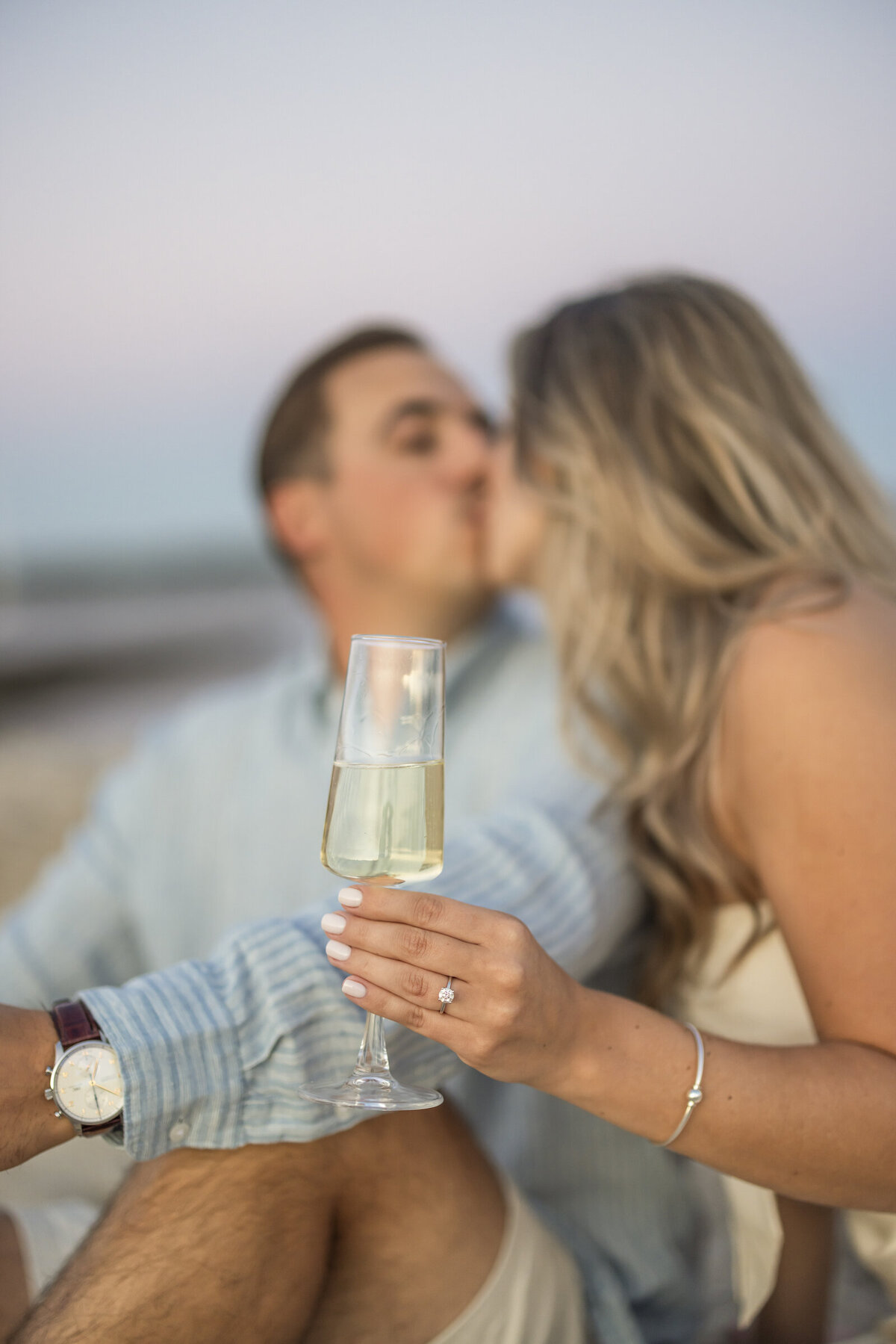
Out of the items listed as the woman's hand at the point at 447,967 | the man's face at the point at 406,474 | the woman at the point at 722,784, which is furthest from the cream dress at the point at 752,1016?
the man's face at the point at 406,474

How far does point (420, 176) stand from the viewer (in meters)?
5.13

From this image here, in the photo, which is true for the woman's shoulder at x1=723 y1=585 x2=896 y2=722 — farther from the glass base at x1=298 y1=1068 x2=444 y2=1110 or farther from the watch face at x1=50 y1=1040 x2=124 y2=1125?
the watch face at x1=50 y1=1040 x2=124 y2=1125

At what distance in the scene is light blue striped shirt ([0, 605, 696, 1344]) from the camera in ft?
4.34

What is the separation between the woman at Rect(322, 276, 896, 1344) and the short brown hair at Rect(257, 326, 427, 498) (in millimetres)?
1128

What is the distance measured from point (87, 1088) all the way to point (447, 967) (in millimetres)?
512

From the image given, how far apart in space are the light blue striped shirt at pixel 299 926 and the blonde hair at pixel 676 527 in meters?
0.14

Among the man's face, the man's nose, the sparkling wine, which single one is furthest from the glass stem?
the man's nose

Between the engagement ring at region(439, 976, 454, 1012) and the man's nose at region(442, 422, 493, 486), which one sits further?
Answer: the man's nose at region(442, 422, 493, 486)

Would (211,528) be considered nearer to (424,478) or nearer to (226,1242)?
(424,478)

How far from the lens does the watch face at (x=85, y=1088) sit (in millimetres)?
1224

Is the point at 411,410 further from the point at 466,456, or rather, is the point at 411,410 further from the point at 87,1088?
the point at 87,1088

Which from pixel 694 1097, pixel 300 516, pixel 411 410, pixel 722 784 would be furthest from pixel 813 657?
pixel 300 516

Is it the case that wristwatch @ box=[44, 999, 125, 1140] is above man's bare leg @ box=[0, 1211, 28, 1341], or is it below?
above

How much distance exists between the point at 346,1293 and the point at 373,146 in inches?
200
